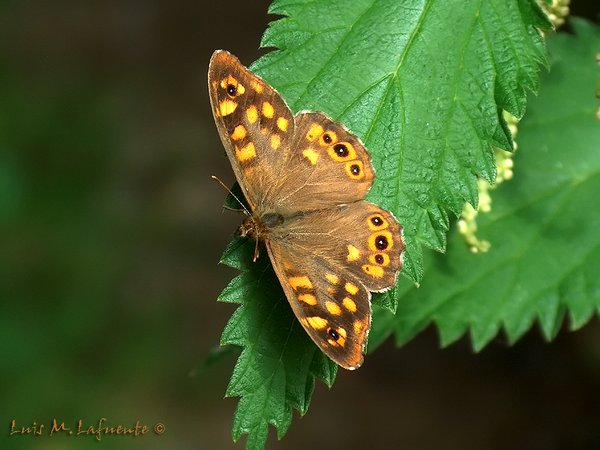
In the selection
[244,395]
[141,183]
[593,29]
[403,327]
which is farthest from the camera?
[141,183]

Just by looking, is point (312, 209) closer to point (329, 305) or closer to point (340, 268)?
point (340, 268)

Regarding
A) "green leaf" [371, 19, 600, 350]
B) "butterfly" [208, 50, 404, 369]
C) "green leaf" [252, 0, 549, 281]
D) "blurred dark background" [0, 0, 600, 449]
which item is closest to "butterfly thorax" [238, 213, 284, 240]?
"butterfly" [208, 50, 404, 369]

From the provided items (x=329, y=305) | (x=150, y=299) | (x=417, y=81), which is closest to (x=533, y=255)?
(x=417, y=81)

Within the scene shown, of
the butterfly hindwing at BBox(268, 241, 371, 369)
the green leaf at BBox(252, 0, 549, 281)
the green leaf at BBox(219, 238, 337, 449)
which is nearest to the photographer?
the butterfly hindwing at BBox(268, 241, 371, 369)

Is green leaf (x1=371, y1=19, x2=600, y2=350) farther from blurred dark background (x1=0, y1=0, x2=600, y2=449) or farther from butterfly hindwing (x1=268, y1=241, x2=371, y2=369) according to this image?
blurred dark background (x1=0, y1=0, x2=600, y2=449)

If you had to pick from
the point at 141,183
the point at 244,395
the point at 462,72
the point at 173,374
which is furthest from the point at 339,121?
the point at 141,183

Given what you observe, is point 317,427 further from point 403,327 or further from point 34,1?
point 34,1
